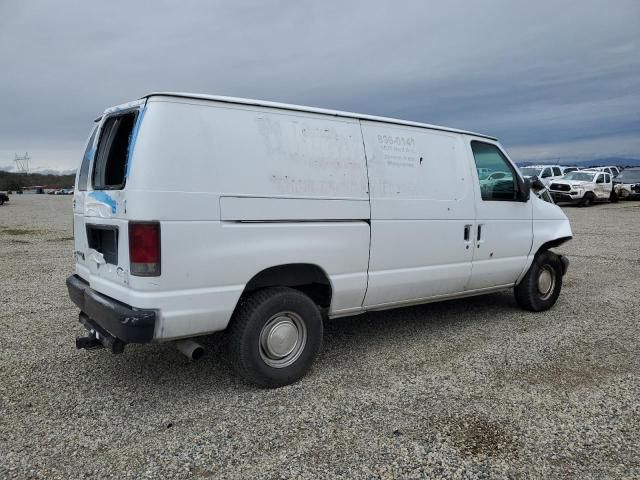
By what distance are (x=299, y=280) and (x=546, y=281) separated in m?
3.67

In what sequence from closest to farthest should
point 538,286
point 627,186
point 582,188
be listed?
point 538,286, point 582,188, point 627,186

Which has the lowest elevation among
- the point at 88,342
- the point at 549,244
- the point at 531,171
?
the point at 88,342

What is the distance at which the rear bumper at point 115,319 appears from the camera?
3.23 meters

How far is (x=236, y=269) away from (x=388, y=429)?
1493 mm

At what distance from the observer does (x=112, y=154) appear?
4043 millimetres

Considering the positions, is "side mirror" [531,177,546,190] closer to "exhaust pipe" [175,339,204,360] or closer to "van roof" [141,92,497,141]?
"van roof" [141,92,497,141]

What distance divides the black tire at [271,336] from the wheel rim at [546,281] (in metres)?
3.40

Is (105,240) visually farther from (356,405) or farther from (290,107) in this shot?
(356,405)

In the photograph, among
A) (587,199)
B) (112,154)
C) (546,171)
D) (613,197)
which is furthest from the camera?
(613,197)

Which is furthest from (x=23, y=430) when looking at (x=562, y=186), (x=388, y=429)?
(x=562, y=186)

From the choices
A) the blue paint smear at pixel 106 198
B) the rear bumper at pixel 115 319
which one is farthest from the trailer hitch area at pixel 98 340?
the blue paint smear at pixel 106 198

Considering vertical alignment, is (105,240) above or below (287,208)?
below

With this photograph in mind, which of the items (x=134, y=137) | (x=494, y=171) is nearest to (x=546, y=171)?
(x=494, y=171)

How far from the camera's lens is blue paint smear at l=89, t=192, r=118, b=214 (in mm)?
3466
